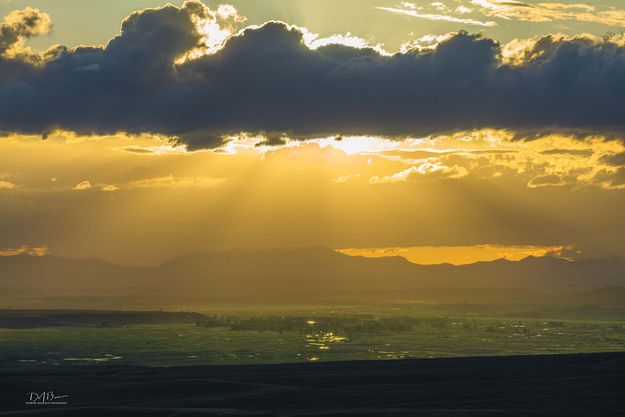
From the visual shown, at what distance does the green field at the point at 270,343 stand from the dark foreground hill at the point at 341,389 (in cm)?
1398

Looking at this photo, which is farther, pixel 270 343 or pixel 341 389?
pixel 270 343

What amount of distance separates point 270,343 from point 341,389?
2204 inches

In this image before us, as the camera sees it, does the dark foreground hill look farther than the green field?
No

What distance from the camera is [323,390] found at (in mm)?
80000

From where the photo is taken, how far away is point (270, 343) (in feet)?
448

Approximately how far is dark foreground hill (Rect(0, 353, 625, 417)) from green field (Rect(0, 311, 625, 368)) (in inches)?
550

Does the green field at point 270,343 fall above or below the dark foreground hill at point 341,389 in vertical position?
above

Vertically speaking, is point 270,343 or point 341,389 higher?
point 270,343

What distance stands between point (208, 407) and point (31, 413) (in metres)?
12.7

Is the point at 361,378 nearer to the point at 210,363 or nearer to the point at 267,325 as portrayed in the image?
the point at 210,363

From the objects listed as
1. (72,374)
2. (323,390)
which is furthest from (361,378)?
(72,374)

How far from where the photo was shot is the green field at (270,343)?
368 feet

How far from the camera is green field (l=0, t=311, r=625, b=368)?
112 meters

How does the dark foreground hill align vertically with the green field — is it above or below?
below
